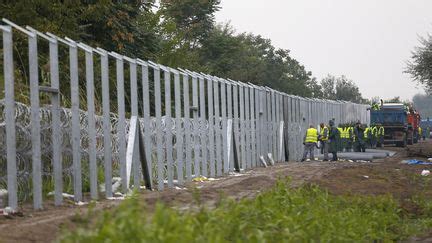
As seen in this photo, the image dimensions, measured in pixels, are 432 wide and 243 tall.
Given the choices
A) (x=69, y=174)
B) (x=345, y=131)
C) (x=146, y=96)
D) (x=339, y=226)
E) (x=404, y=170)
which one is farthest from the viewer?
(x=345, y=131)

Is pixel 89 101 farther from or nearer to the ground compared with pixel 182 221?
farther from the ground

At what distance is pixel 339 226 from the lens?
10070mm

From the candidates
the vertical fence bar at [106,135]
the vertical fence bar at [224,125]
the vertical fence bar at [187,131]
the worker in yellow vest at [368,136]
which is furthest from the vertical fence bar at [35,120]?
the worker in yellow vest at [368,136]

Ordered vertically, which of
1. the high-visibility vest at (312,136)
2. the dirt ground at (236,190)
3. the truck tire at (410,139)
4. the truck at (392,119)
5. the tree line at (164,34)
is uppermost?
the tree line at (164,34)

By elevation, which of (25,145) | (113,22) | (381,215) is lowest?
(381,215)

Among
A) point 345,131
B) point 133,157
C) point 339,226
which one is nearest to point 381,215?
point 339,226

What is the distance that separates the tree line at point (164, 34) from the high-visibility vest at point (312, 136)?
6691mm

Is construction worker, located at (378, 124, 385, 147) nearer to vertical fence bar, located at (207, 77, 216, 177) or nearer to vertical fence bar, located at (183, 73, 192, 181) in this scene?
vertical fence bar, located at (207, 77, 216, 177)

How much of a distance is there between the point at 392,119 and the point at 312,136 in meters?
17.0

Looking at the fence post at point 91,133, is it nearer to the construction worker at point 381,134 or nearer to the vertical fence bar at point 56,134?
the vertical fence bar at point 56,134

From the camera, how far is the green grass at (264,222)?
5.52 metres

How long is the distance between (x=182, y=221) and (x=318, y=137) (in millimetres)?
27007

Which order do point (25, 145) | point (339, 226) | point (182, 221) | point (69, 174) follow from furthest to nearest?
1. point (69, 174)
2. point (25, 145)
3. point (339, 226)
4. point (182, 221)

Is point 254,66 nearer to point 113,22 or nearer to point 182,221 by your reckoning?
point 113,22
